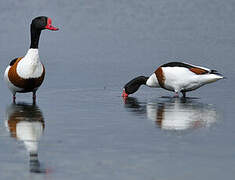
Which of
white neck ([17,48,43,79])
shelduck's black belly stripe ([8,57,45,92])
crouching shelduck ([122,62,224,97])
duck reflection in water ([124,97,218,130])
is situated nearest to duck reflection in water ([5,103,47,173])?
shelduck's black belly stripe ([8,57,45,92])

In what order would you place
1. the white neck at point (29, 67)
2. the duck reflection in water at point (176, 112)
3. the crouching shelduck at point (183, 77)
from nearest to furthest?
1. the duck reflection in water at point (176, 112)
2. the white neck at point (29, 67)
3. the crouching shelduck at point (183, 77)

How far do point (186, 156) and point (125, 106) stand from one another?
5.59 meters

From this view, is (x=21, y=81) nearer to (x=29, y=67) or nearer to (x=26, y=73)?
(x=26, y=73)

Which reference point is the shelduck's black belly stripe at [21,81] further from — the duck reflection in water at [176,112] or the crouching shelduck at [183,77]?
the crouching shelduck at [183,77]

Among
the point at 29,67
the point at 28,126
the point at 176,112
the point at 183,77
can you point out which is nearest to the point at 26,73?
the point at 29,67

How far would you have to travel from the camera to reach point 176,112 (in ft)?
41.3

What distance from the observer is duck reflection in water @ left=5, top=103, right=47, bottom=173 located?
26.8ft

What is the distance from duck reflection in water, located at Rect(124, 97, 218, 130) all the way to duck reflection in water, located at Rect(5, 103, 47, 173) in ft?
5.90

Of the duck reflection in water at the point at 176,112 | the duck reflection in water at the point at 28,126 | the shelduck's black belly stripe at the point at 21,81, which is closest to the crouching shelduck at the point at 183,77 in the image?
the duck reflection in water at the point at 176,112

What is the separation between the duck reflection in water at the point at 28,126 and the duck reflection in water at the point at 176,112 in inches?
70.8

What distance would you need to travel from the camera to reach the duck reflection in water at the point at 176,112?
35.9 feet

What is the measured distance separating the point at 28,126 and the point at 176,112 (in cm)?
313

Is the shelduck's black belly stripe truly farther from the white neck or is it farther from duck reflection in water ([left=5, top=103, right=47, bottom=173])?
duck reflection in water ([left=5, top=103, right=47, bottom=173])

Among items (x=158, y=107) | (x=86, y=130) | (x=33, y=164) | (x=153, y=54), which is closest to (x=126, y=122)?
(x=86, y=130)
